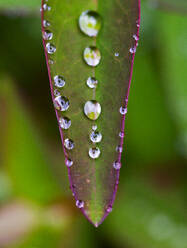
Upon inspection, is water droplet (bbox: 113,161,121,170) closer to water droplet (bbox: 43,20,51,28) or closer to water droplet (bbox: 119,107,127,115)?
water droplet (bbox: 119,107,127,115)

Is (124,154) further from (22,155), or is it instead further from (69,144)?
(69,144)

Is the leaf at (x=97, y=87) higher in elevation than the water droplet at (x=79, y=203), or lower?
higher

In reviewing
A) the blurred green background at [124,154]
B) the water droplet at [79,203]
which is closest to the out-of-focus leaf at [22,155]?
the blurred green background at [124,154]

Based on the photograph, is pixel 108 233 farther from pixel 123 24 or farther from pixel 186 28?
pixel 123 24

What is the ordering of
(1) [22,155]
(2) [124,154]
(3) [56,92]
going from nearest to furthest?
(3) [56,92]
(1) [22,155]
(2) [124,154]

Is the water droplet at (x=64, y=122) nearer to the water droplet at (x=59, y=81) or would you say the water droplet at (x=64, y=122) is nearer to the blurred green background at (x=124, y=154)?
the water droplet at (x=59, y=81)

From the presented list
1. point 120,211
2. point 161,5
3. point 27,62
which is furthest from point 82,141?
point 27,62

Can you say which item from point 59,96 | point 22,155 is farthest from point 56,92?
point 22,155
